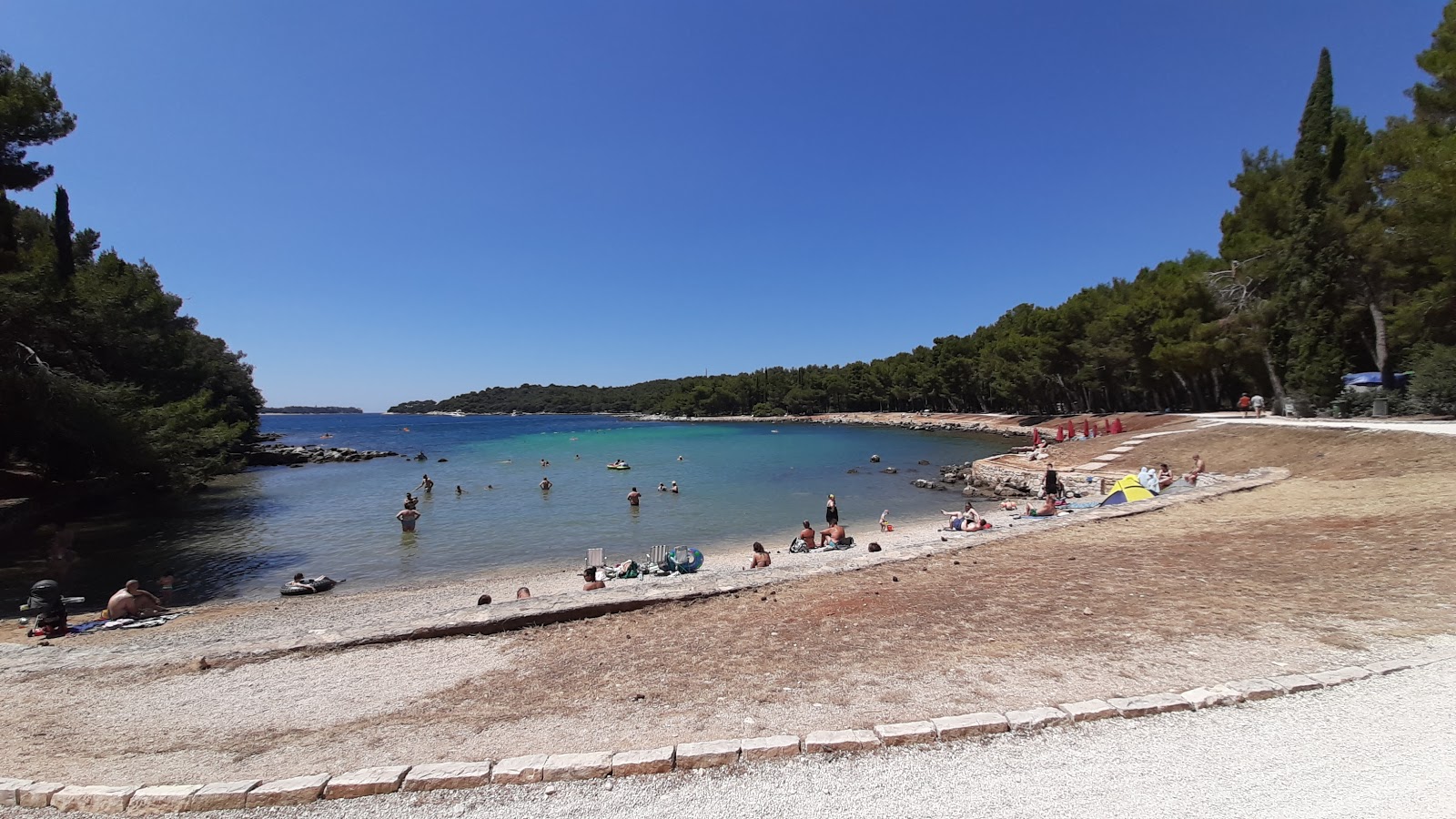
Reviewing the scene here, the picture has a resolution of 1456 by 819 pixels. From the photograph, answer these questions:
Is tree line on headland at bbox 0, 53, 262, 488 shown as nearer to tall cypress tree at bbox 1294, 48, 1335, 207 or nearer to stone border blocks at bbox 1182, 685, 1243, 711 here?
stone border blocks at bbox 1182, 685, 1243, 711

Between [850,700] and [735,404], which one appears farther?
[735,404]

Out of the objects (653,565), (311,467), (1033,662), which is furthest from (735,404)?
(1033,662)

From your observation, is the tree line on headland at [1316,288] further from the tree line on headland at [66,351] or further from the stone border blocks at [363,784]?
the tree line on headland at [66,351]

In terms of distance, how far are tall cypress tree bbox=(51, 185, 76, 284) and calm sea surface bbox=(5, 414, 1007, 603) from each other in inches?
396

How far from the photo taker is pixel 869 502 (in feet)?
87.3

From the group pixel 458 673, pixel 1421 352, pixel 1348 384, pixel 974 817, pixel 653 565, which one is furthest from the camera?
pixel 1348 384

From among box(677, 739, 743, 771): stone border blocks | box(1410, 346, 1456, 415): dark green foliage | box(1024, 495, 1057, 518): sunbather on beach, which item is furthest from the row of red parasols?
box(677, 739, 743, 771): stone border blocks

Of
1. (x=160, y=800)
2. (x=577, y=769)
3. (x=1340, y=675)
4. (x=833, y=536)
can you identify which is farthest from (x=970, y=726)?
(x=833, y=536)

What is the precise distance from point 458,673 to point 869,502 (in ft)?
73.5

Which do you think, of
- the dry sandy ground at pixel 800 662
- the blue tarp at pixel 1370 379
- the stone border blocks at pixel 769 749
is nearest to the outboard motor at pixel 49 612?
the dry sandy ground at pixel 800 662

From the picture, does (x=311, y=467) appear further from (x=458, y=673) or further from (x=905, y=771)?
(x=905, y=771)

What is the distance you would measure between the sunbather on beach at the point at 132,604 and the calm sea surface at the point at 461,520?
2285mm

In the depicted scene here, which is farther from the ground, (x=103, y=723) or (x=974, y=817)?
(x=974, y=817)

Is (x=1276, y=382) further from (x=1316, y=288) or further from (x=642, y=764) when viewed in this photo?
(x=642, y=764)
